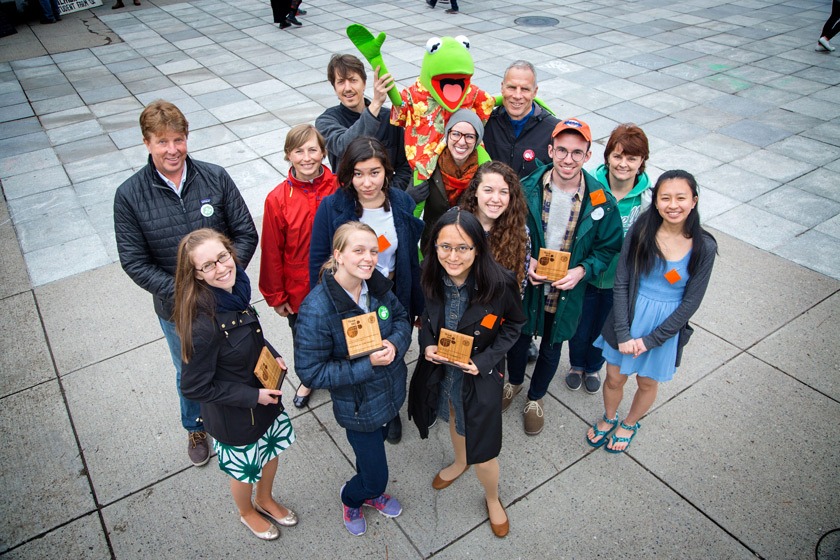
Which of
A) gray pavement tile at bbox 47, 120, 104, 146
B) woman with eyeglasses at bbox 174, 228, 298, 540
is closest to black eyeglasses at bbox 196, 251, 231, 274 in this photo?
woman with eyeglasses at bbox 174, 228, 298, 540

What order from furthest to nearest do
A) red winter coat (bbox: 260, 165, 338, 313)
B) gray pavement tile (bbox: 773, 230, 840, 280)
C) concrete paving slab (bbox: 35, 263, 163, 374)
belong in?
gray pavement tile (bbox: 773, 230, 840, 280) → concrete paving slab (bbox: 35, 263, 163, 374) → red winter coat (bbox: 260, 165, 338, 313)

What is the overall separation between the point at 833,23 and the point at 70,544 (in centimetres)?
1277

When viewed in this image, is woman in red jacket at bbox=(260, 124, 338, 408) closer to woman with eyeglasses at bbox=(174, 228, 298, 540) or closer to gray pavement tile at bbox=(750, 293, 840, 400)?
woman with eyeglasses at bbox=(174, 228, 298, 540)

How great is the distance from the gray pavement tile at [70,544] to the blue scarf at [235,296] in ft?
5.24

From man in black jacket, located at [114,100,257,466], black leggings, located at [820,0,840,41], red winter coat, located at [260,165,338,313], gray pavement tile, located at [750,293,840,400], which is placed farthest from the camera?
black leggings, located at [820,0,840,41]

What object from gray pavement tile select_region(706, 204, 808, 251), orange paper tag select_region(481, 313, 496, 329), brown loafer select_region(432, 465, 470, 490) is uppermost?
orange paper tag select_region(481, 313, 496, 329)

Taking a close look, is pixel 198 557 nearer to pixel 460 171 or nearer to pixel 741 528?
pixel 460 171

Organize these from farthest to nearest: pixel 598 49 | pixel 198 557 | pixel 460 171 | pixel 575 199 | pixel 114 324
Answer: pixel 598 49
pixel 114 324
pixel 460 171
pixel 575 199
pixel 198 557

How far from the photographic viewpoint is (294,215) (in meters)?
3.33

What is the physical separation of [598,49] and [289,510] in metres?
10.0

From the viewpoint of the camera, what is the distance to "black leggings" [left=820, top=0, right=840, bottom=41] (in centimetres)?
933

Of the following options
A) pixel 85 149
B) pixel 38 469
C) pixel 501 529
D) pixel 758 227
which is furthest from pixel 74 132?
pixel 758 227

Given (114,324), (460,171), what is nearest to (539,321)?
(460,171)

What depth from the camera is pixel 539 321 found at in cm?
340
